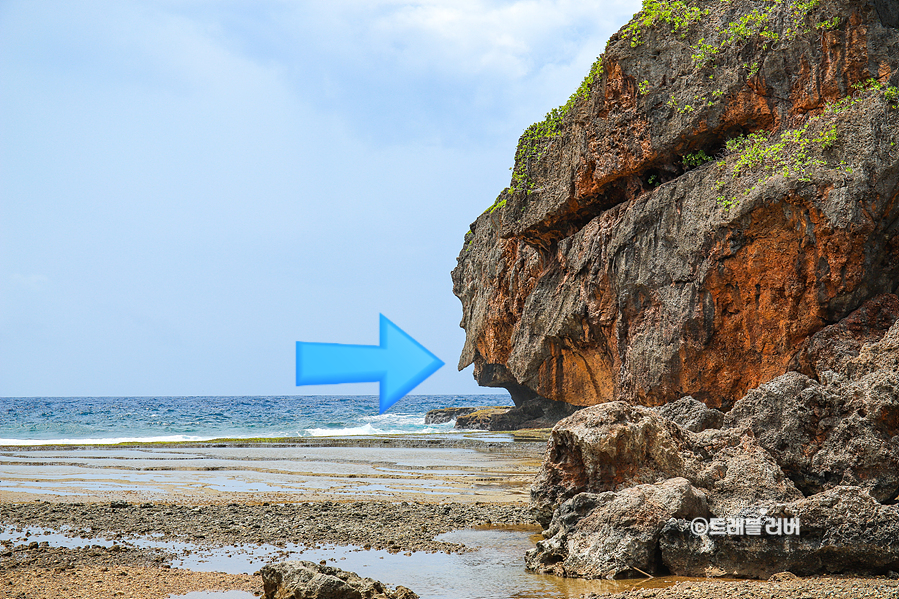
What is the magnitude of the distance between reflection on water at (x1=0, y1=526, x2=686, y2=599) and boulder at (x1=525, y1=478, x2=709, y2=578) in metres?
0.18

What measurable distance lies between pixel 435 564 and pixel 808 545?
4.15 metres

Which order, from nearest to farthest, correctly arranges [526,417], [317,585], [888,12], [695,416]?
1. [317,585]
2. [695,416]
3. [888,12]
4. [526,417]

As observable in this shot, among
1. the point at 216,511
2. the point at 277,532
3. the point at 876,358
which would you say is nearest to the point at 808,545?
the point at 876,358

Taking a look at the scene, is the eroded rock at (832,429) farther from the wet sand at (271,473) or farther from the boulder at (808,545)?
the wet sand at (271,473)

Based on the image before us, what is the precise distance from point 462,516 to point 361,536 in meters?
2.16

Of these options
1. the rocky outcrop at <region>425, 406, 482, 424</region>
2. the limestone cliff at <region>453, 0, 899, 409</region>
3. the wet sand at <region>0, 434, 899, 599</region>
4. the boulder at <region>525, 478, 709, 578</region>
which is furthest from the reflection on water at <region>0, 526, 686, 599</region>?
the rocky outcrop at <region>425, 406, 482, 424</region>

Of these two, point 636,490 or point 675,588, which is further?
point 636,490

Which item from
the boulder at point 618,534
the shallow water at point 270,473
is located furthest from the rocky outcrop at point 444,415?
the boulder at point 618,534

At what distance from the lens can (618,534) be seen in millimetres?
7430

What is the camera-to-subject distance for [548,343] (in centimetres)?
2602

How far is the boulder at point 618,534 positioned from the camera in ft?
23.6

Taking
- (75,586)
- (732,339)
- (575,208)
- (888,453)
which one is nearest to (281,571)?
(75,586)

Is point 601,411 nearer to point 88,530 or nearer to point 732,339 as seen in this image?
point 88,530

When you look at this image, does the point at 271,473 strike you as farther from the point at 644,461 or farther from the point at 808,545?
the point at 808,545
